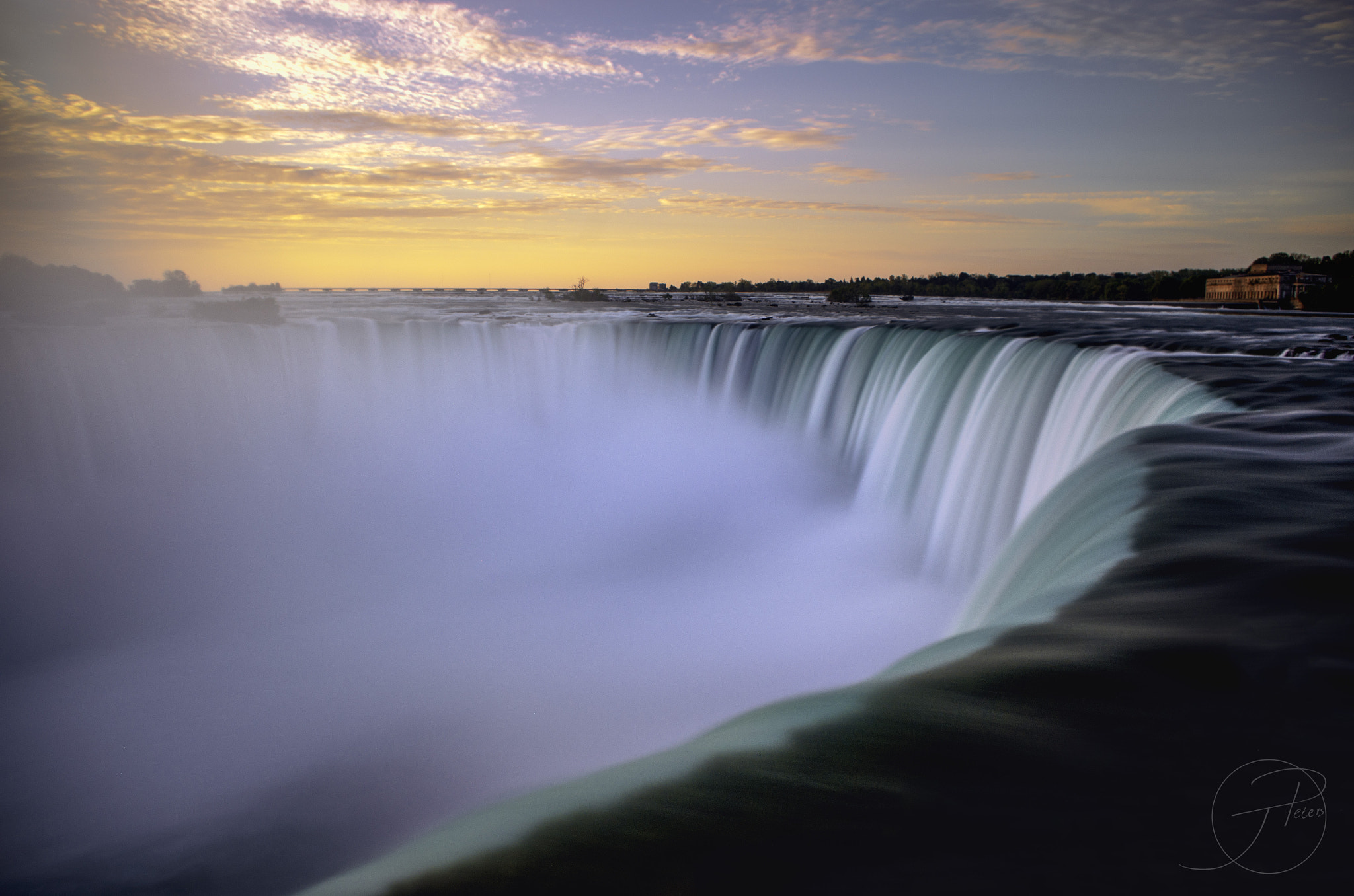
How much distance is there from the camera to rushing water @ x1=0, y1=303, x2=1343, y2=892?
6.82 meters

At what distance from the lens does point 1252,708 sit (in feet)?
7.78

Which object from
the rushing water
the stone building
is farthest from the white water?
the stone building

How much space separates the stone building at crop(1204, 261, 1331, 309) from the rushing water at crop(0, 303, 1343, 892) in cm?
2810

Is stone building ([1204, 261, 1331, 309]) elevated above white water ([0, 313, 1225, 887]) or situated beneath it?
elevated above

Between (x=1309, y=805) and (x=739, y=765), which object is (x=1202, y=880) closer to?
(x=1309, y=805)

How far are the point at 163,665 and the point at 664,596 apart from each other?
25.4ft

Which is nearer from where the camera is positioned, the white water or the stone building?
the white water

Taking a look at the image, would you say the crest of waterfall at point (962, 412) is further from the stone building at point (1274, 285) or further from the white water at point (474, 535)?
the stone building at point (1274, 285)

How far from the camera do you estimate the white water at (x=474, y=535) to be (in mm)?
8219

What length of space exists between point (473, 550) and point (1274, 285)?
39779 millimetres

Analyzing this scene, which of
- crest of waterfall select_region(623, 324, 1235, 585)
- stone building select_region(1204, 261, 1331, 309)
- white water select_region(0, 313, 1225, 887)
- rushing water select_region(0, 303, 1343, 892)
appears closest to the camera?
rushing water select_region(0, 303, 1343, 892)

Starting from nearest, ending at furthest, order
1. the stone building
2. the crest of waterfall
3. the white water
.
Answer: the white water → the crest of waterfall → the stone building

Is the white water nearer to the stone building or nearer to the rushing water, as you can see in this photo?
the rushing water

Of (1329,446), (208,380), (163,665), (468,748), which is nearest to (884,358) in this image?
(1329,446)
